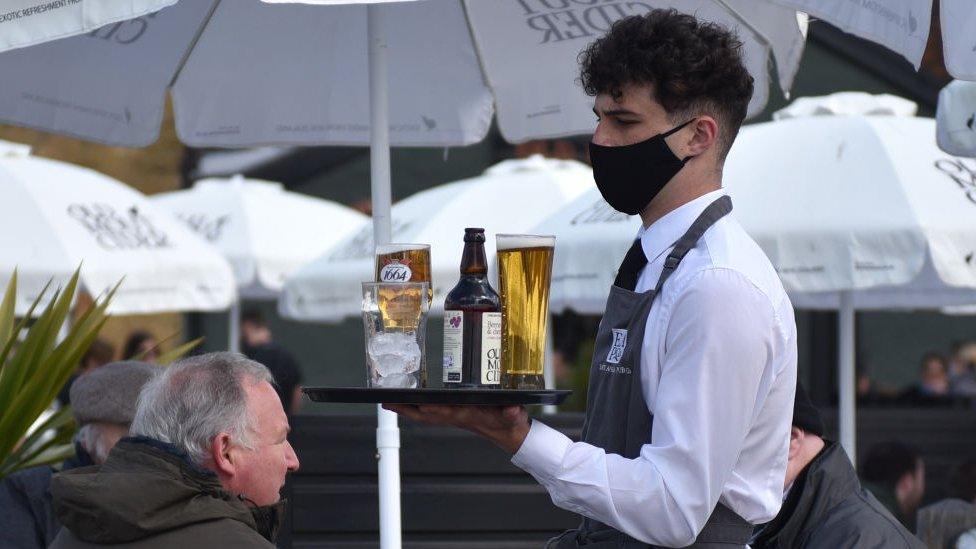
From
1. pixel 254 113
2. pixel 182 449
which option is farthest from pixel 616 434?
pixel 254 113

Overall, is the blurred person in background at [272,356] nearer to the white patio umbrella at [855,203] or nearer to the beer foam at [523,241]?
the white patio umbrella at [855,203]

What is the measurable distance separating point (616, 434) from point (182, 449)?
0.91 m

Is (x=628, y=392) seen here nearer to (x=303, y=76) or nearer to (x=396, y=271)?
(x=396, y=271)

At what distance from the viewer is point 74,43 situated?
457 centimetres

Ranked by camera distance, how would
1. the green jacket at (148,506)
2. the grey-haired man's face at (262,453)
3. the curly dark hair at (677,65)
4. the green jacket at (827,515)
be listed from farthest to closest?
1. the green jacket at (827,515)
2. the grey-haired man's face at (262,453)
3. the green jacket at (148,506)
4. the curly dark hair at (677,65)

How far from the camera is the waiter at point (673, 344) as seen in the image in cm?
220

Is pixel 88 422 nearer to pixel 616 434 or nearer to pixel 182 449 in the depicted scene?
pixel 182 449

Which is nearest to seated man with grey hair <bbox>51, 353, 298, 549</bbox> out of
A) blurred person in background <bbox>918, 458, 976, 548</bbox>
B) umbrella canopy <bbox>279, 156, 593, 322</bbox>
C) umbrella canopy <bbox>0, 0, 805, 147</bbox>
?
umbrella canopy <bbox>0, 0, 805, 147</bbox>

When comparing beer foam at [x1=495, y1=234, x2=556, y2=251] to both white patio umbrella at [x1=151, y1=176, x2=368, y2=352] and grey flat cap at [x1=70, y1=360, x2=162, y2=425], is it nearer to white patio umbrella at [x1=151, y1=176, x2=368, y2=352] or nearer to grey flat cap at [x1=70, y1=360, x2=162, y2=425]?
grey flat cap at [x1=70, y1=360, x2=162, y2=425]

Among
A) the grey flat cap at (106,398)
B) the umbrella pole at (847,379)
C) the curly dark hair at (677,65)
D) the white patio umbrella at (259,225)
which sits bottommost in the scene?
the white patio umbrella at (259,225)

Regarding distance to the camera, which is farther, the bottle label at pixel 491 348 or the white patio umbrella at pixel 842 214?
the white patio umbrella at pixel 842 214

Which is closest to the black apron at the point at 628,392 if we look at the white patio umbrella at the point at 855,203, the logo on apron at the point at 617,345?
the logo on apron at the point at 617,345

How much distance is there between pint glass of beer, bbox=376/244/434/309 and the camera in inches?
96.3

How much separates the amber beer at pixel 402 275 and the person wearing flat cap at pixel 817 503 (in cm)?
136
